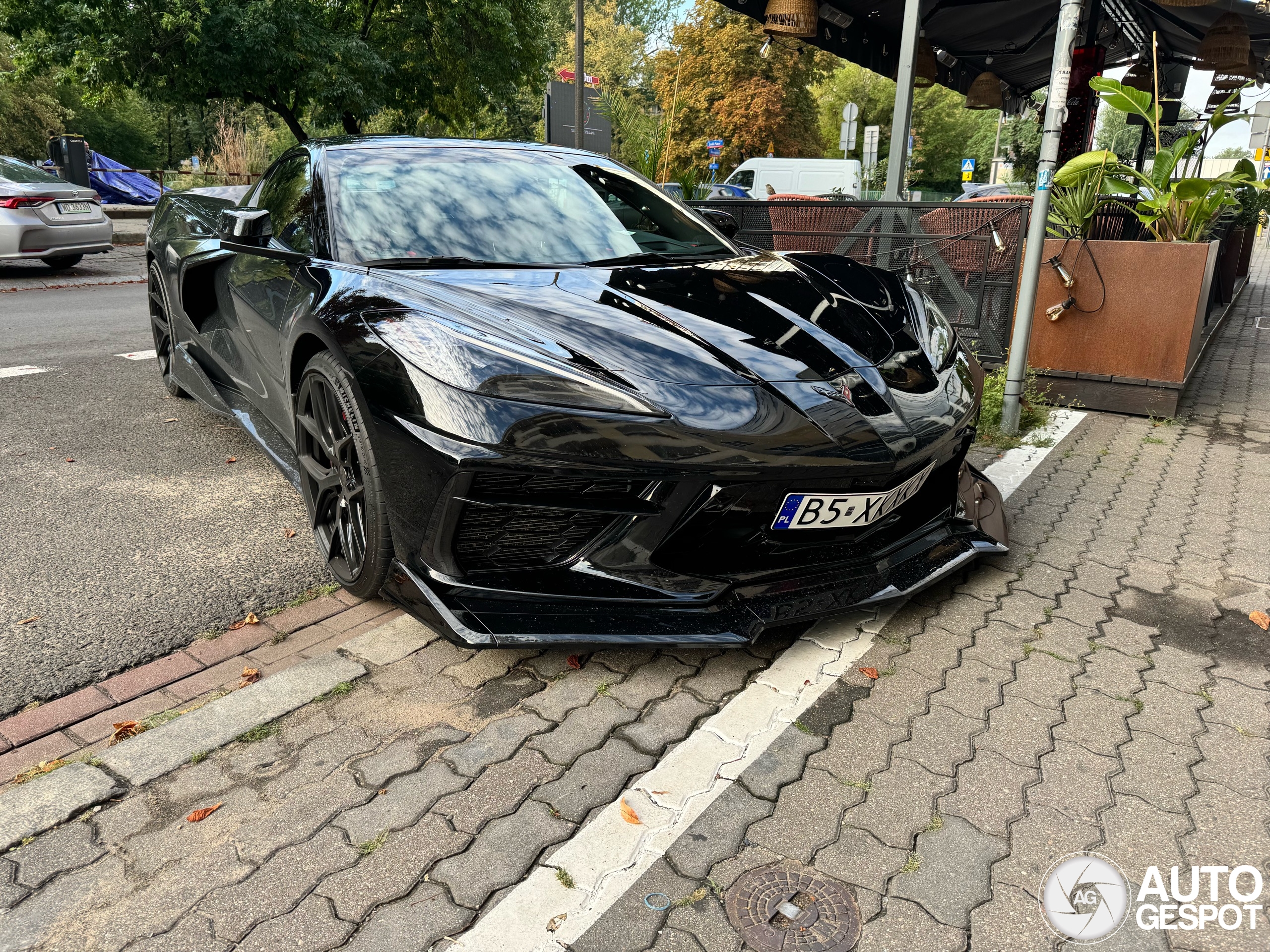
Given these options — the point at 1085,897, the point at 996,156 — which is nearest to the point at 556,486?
the point at 1085,897

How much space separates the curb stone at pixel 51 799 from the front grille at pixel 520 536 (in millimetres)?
923

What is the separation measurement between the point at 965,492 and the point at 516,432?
5.83 ft

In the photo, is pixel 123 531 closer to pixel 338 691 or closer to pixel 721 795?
pixel 338 691

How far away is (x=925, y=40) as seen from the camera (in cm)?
1111

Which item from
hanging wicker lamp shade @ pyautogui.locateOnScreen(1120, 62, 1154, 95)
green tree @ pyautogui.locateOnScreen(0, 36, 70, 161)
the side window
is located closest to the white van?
hanging wicker lamp shade @ pyautogui.locateOnScreen(1120, 62, 1154, 95)

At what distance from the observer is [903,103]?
7.26m

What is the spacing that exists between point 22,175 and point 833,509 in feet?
38.8

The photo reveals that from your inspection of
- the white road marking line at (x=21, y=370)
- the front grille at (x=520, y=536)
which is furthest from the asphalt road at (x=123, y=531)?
the front grille at (x=520, y=536)

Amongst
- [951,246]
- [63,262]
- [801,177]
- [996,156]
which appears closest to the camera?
[951,246]

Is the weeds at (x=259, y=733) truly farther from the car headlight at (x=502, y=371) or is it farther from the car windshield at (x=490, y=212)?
the car windshield at (x=490, y=212)

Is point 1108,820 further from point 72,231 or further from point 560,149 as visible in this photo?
point 72,231

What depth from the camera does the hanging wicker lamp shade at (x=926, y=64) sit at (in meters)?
11.1

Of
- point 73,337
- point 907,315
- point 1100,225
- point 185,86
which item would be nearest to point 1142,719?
point 907,315

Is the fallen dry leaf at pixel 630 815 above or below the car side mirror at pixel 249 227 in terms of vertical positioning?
below
